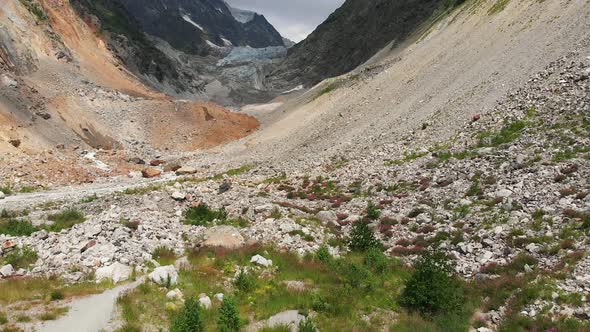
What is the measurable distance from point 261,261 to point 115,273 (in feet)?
15.4

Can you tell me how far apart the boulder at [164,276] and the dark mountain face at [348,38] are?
9703 centimetres

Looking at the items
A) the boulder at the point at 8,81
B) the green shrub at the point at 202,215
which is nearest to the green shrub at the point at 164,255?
the green shrub at the point at 202,215

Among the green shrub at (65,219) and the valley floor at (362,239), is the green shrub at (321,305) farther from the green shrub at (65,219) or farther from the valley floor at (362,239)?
the green shrub at (65,219)

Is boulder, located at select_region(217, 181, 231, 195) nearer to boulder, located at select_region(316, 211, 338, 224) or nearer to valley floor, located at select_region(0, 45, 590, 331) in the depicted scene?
valley floor, located at select_region(0, 45, 590, 331)

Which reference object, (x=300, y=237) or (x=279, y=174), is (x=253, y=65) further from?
(x=300, y=237)

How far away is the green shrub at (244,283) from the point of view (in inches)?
576

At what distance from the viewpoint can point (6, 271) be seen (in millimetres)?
15586

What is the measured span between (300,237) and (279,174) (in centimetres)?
1574

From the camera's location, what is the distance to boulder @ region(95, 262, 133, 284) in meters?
15.0

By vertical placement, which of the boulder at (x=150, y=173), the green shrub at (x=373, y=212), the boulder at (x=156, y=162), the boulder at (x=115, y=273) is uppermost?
the boulder at (x=156, y=162)

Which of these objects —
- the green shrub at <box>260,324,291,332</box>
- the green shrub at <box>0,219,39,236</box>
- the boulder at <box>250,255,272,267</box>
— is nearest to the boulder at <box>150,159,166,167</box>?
the green shrub at <box>0,219,39,236</box>

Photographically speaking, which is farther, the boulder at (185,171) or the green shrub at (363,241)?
the boulder at (185,171)

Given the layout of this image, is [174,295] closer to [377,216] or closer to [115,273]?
[115,273]

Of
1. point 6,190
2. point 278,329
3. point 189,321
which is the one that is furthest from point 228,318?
point 6,190
